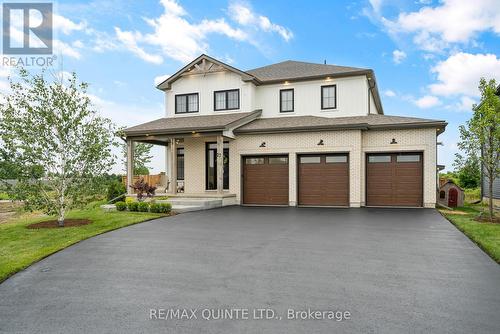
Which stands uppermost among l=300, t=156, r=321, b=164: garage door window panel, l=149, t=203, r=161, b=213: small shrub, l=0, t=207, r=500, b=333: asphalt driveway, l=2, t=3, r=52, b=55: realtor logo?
l=2, t=3, r=52, b=55: realtor logo

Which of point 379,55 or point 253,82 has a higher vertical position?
point 379,55

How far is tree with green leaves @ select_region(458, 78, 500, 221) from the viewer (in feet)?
37.8

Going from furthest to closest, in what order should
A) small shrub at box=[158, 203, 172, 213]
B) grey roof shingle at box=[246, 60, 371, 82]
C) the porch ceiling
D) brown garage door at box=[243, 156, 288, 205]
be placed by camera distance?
grey roof shingle at box=[246, 60, 371, 82] < brown garage door at box=[243, 156, 288, 205] < the porch ceiling < small shrub at box=[158, 203, 172, 213]

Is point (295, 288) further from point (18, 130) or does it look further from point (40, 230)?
point (18, 130)

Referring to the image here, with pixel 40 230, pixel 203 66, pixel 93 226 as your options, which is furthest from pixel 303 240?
pixel 203 66

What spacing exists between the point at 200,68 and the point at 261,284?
1722cm

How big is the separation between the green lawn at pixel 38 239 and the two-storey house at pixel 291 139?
20.1 ft

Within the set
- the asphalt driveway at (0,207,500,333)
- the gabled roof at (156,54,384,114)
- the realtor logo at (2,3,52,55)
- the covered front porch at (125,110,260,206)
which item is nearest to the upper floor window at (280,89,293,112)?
the gabled roof at (156,54,384,114)

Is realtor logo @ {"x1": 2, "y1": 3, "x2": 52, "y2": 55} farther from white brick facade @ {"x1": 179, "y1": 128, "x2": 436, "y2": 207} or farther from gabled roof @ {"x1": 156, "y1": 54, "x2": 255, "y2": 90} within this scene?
white brick facade @ {"x1": 179, "y1": 128, "x2": 436, "y2": 207}

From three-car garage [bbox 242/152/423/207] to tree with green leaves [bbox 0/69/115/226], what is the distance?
26.8 feet

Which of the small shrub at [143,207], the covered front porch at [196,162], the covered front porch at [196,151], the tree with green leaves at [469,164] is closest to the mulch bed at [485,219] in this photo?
the tree with green leaves at [469,164]

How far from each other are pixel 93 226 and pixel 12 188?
8.64 feet

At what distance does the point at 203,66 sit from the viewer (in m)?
19.8

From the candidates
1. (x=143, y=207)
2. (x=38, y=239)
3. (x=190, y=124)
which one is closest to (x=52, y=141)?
(x=38, y=239)
